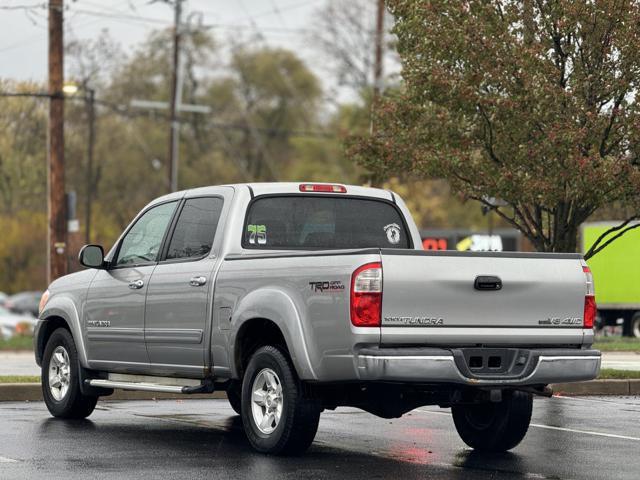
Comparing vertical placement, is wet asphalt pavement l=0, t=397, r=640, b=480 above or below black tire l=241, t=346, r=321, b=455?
below

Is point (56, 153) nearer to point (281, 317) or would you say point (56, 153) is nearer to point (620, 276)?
point (620, 276)

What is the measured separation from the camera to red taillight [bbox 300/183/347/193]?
1148 centimetres

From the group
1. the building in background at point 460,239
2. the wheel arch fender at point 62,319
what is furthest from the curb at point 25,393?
the building in background at point 460,239

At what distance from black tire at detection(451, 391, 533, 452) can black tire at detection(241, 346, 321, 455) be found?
1529 mm

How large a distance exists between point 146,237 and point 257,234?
1439 millimetres

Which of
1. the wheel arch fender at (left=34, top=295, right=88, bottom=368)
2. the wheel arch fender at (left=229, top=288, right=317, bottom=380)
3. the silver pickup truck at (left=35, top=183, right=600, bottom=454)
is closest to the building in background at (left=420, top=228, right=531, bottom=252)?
the wheel arch fender at (left=34, top=295, right=88, bottom=368)

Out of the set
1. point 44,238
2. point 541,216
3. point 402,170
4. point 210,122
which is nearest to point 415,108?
point 402,170

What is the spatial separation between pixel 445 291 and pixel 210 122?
65770mm

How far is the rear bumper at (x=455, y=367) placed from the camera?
9383 millimetres

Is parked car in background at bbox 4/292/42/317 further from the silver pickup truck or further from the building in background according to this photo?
the silver pickup truck

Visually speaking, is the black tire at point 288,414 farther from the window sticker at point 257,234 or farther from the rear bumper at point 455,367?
the window sticker at point 257,234

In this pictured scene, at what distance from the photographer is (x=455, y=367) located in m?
9.53

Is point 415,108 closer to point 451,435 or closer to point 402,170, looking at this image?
point 402,170

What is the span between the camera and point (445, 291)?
9.70 metres
